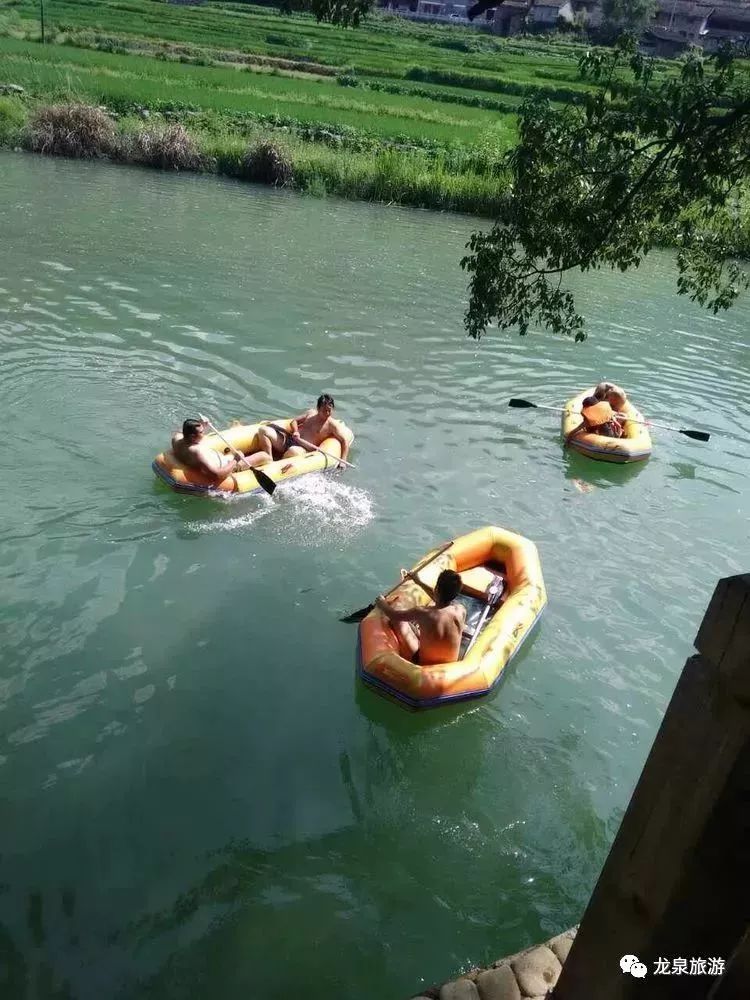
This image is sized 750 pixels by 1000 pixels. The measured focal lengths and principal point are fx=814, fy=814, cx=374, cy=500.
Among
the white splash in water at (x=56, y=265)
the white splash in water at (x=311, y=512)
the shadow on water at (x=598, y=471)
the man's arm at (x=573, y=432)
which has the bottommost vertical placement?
the white splash in water at (x=311, y=512)

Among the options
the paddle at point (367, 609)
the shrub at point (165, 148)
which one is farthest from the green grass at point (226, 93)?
the paddle at point (367, 609)

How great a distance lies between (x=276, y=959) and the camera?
388cm

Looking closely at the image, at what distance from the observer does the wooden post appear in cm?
184

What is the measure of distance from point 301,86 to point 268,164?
1208cm

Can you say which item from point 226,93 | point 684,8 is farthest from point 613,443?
point 684,8

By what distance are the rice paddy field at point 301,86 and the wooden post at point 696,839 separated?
15.5m

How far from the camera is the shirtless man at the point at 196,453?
7754 millimetres

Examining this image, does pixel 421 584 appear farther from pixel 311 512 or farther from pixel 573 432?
pixel 573 432

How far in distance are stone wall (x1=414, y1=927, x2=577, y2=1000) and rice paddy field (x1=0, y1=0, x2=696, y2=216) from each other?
15.0m

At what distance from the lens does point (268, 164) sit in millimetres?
24953

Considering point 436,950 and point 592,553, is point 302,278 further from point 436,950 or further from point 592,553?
point 436,950

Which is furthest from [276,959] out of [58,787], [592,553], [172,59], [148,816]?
[172,59]

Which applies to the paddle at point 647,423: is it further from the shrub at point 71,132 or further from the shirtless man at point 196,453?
the shrub at point 71,132

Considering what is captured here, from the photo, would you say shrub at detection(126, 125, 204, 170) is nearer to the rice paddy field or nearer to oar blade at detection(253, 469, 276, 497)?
the rice paddy field
